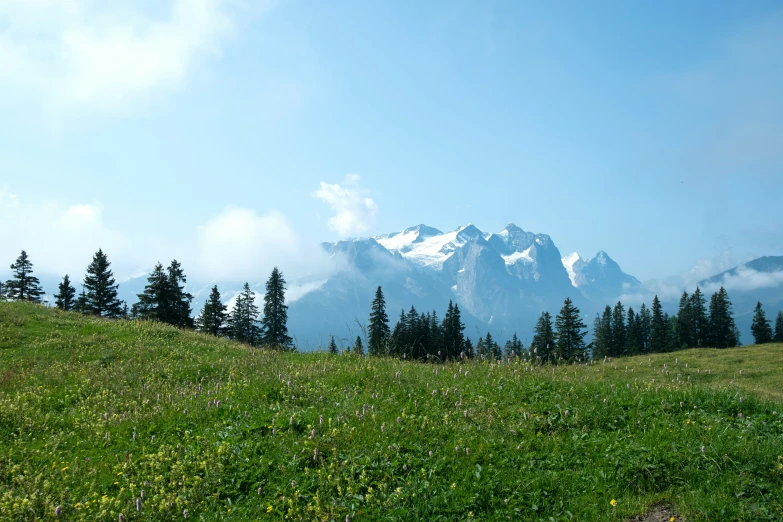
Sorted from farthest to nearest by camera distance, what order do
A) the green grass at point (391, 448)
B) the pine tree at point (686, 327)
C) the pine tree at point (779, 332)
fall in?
the pine tree at point (779, 332), the pine tree at point (686, 327), the green grass at point (391, 448)

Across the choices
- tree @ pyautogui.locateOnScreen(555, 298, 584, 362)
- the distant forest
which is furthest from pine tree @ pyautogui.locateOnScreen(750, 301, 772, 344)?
tree @ pyautogui.locateOnScreen(555, 298, 584, 362)

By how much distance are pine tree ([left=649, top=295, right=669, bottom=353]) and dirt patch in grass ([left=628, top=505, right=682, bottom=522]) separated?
84264 mm

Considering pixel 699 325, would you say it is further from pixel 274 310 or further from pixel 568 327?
pixel 274 310

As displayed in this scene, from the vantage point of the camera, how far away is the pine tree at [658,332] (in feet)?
261

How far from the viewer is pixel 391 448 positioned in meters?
6.87

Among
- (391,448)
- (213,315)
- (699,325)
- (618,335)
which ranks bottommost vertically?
(391,448)

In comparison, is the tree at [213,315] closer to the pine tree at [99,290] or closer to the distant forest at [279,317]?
the distant forest at [279,317]

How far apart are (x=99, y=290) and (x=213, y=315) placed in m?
13.7

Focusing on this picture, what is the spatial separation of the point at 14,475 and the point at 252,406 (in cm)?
356

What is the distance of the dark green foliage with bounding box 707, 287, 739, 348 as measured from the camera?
255ft

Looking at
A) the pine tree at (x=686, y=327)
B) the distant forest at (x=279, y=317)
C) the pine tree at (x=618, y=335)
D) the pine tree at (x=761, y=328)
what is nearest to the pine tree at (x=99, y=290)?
the distant forest at (x=279, y=317)

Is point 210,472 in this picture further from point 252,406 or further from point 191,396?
point 191,396

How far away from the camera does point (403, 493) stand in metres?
5.95

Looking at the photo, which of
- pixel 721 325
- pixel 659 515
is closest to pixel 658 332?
pixel 721 325
